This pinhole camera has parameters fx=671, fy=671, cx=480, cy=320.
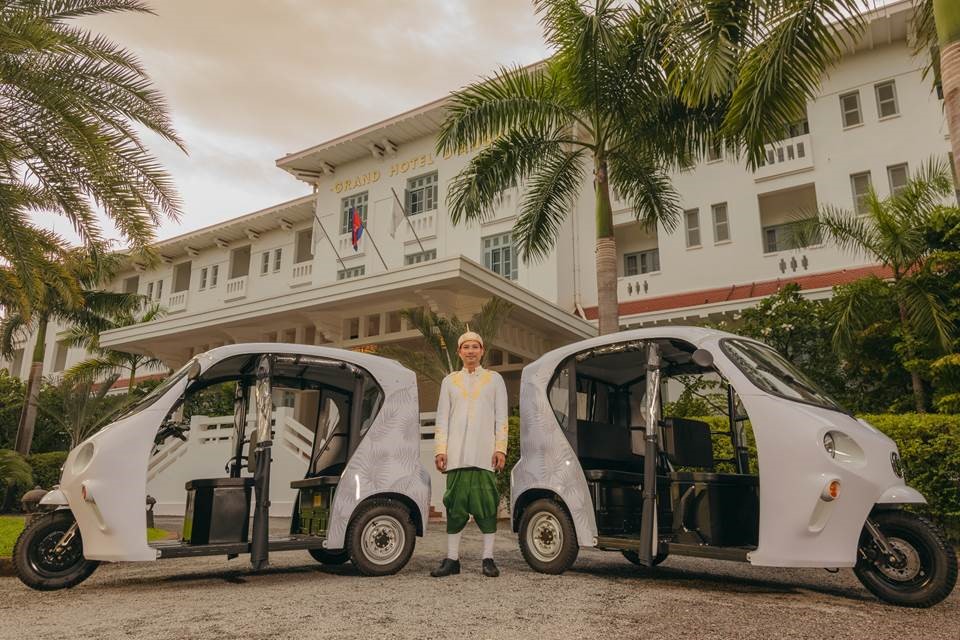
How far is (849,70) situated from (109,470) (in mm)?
20115

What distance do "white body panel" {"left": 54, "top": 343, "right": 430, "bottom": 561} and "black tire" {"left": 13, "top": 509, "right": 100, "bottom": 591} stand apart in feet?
0.90

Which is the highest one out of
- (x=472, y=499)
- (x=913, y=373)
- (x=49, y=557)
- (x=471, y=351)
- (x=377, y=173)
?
(x=377, y=173)

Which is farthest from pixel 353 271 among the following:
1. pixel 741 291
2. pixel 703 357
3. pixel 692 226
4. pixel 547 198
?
pixel 703 357

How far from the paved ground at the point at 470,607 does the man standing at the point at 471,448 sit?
410mm

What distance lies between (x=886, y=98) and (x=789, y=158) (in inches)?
106

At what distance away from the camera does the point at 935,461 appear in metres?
8.21

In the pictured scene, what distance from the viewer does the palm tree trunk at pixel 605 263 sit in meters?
11.6

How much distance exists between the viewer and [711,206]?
19375mm

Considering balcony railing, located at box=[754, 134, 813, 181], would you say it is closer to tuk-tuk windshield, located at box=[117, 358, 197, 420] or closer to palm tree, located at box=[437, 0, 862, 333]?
palm tree, located at box=[437, 0, 862, 333]

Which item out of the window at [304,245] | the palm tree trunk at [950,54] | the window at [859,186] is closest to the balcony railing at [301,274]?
the window at [304,245]

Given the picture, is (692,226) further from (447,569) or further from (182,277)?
(182,277)

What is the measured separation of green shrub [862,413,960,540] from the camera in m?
8.05

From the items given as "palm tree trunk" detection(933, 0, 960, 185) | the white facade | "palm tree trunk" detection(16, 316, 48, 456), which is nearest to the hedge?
"palm tree trunk" detection(16, 316, 48, 456)

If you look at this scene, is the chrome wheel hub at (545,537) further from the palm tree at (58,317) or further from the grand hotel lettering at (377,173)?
the grand hotel lettering at (377,173)
